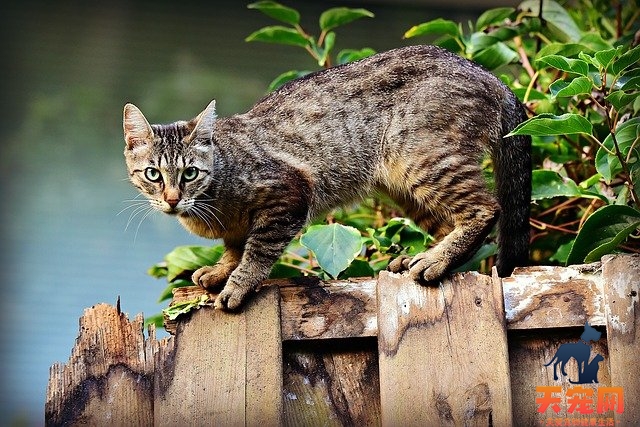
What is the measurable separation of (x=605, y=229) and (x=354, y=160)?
3.47 feet

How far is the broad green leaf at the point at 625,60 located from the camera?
108 inches

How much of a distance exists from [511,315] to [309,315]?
58cm

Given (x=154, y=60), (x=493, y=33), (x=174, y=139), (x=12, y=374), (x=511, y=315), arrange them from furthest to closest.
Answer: (x=154, y=60)
(x=12, y=374)
(x=493, y=33)
(x=174, y=139)
(x=511, y=315)

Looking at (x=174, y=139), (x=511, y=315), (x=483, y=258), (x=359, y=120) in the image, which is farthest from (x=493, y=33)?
(x=511, y=315)

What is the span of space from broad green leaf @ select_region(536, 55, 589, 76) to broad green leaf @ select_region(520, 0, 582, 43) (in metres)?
1.28

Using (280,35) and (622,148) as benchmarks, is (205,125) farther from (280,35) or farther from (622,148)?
(622,148)

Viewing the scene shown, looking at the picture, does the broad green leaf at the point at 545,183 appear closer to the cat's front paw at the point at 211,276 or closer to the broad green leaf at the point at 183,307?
the cat's front paw at the point at 211,276

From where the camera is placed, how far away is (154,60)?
602 centimetres

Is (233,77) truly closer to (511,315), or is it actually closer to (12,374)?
(12,374)

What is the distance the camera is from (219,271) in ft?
10.5

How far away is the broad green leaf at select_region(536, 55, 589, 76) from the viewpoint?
8.91 ft

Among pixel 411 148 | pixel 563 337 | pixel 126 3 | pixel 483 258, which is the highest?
pixel 126 3

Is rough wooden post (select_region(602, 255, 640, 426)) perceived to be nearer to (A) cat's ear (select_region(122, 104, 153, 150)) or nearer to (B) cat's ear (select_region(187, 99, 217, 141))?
(B) cat's ear (select_region(187, 99, 217, 141))

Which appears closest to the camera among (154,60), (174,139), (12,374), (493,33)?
(174,139)
